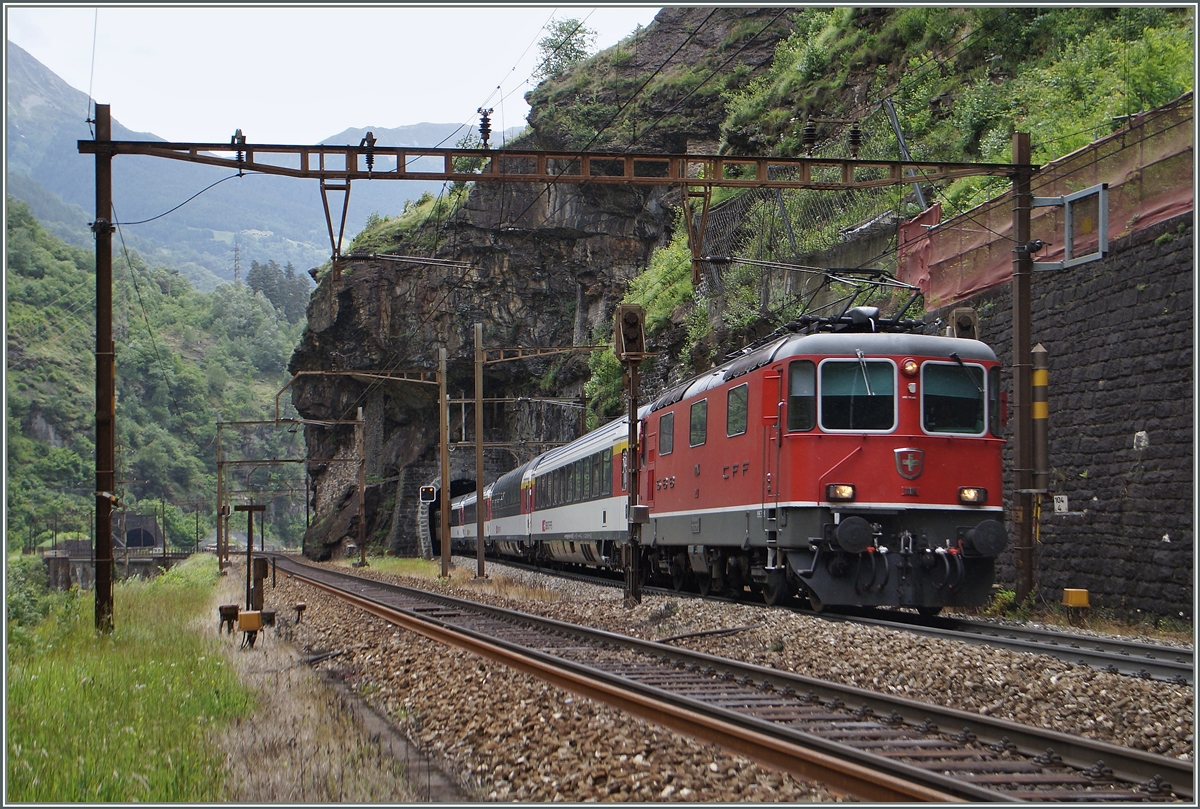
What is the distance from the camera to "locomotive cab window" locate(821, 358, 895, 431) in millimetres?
12992

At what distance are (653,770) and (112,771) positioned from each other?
3.09m

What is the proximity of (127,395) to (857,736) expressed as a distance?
13680cm

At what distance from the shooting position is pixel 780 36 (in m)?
47.6

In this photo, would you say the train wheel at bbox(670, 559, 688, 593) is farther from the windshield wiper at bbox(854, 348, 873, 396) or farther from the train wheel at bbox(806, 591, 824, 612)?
the windshield wiper at bbox(854, 348, 873, 396)

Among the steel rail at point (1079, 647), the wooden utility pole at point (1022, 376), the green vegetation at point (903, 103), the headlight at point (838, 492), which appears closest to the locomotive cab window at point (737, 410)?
the headlight at point (838, 492)

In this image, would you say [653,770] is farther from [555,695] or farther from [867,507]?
[867,507]

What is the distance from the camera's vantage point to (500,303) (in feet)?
173

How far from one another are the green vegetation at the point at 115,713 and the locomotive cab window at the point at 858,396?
7.28m

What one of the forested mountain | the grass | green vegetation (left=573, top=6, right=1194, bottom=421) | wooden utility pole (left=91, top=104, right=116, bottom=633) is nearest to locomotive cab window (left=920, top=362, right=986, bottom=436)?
the grass

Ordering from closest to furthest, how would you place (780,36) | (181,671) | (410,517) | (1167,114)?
(181,671), (1167,114), (780,36), (410,517)

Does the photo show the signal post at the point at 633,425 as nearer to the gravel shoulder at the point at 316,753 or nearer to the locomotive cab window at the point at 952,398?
the locomotive cab window at the point at 952,398

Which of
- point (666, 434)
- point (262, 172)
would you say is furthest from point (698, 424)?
point (262, 172)

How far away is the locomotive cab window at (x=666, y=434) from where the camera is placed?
18.0m

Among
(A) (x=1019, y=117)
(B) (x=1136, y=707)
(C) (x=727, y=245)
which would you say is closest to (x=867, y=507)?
(B) (x=1136, y=707)
